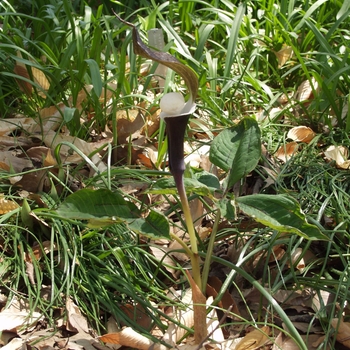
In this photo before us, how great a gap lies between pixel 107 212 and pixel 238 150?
0.42m

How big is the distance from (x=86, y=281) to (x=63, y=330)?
167 millimetres

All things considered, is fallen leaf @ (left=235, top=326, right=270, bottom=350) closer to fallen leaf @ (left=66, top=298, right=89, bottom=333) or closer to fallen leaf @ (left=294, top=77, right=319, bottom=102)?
fallen leaf @ (left=66, top=298, right=89, bottom=333)

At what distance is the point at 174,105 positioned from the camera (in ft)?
4.07

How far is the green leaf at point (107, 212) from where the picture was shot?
1306 mm

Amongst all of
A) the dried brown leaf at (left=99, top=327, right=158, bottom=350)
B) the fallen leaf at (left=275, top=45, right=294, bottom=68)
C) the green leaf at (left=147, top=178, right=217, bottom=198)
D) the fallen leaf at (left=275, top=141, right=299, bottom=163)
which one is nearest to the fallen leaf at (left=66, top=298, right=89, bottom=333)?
the dried brown leaf at (left=99, top=327, right=158, bottom=350)

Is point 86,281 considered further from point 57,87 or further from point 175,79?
point 175,79

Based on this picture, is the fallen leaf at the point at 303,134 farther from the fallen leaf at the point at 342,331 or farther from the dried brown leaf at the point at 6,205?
the dried brown leaf at the point at 6,205

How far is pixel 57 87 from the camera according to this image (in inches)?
96.6

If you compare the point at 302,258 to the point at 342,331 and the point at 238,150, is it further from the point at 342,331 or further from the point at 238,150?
the point at 238,150

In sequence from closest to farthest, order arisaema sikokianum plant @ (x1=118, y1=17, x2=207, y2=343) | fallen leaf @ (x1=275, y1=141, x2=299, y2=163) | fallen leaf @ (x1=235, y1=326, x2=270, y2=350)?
arisaema sikokianum plant @ (x1=118, y1=17, x2=207, y2=343)
fallen leaf @ (x1=235, y1=326, x2=270, y2=350)
fallen leaf @ (x1=275, y1=141, x2=299, y2=163)

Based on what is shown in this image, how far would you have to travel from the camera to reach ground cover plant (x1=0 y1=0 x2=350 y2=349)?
1535mm

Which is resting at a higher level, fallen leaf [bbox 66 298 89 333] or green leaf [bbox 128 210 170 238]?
green leaf [bbox 128 210 170 238]

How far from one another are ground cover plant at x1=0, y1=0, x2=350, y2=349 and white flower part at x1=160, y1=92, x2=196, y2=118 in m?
0.05

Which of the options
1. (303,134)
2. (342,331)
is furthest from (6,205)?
(303,134)
